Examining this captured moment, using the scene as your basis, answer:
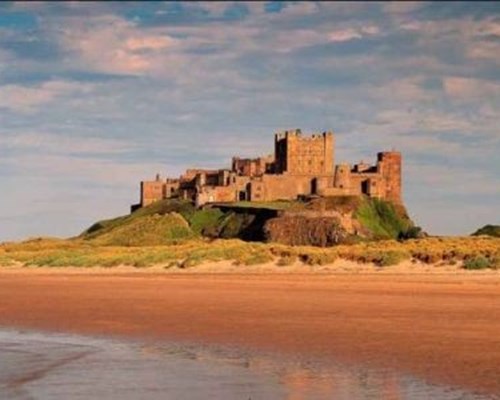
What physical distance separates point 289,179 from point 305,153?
871cm

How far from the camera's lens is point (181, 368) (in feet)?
42.2

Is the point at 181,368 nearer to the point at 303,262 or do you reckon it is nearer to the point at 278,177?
the point at 303,262

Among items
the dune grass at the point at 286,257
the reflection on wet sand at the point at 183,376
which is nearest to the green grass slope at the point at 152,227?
the dune grass at the point at 286,257

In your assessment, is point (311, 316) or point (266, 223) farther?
point (266, 223)

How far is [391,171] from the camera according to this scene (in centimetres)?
10888

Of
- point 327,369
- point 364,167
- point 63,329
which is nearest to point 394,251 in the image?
point 63,329

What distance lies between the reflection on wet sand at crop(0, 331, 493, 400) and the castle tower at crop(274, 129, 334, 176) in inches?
3837

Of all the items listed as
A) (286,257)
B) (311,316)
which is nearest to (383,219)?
(286,257)

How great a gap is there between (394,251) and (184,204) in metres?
62.1

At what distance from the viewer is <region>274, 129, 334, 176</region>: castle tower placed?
11288 centimetres

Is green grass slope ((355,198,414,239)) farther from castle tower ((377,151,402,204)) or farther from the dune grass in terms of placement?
the dune grass

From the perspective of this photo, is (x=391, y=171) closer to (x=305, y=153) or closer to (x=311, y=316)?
(x=305, y=153)

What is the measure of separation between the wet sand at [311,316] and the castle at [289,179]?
69317 mm

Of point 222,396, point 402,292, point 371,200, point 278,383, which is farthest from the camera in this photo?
point 371,200
